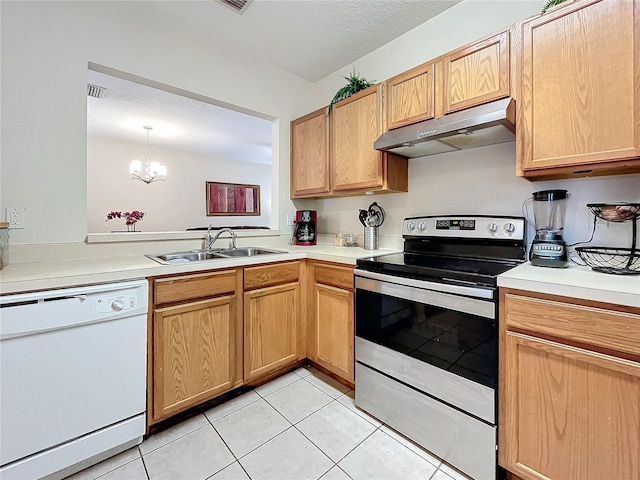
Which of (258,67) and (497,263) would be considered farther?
(258,67)

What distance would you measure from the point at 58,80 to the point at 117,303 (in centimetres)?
137

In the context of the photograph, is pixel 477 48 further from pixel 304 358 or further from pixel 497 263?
pixel 304 358

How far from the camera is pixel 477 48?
1.53 metres

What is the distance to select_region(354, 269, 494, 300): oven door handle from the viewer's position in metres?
1.21

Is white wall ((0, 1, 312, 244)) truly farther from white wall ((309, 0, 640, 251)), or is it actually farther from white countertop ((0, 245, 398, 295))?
white wall ((309, 0, 640, 251))

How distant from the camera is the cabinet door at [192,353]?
149 cm

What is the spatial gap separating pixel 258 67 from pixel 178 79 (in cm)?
74

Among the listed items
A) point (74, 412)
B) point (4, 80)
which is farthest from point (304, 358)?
point (4, 80)

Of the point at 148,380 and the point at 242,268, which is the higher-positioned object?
the point at 242,268

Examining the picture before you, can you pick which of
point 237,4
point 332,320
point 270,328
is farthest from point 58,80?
point 332,320

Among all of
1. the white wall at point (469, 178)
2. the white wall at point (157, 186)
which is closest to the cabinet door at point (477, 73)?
the white wall at point (469, 178)

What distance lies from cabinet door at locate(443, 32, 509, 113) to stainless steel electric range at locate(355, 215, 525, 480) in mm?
664

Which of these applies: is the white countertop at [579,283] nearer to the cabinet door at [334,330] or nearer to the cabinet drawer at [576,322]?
the cabinet drawer at [576,322]

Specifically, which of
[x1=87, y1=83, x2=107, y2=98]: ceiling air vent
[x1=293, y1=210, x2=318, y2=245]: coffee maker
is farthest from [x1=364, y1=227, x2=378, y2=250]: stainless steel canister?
[x1=87, y1=83, x2=107, y2=98]: ceiling air vent
